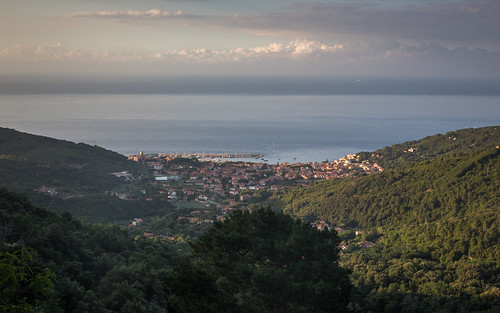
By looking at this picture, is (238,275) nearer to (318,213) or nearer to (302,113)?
(318,213)

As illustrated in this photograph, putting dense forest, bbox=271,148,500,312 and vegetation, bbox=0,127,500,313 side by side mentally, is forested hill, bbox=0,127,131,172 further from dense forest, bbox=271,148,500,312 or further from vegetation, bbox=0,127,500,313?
dense forest, bbox=271,148,500,312

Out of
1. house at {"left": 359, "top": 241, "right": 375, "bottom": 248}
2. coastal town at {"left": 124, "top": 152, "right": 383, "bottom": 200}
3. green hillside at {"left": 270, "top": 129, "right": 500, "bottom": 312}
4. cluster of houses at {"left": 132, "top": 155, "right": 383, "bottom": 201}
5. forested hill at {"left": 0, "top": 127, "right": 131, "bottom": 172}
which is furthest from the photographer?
cluster of houses at {"left": 132, "top": 155, "right": 383, "bottom": 201}

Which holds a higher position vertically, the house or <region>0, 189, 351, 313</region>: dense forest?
<region>0, 189, 351, 313</region>: dense forest

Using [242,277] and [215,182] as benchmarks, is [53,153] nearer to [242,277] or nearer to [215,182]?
[215,182]

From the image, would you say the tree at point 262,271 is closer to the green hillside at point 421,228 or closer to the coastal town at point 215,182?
the green hillside at point 421,228

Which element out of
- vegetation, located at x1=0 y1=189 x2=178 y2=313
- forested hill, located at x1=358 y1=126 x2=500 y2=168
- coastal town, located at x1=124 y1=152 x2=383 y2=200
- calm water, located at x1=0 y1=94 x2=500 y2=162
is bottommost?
vegetation, located at x1=0 y1=189 x2=178 y2=313

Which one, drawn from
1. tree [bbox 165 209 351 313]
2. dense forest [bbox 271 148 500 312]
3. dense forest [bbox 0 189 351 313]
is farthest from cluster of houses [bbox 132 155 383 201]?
tree [bbox 165 209 351 313]

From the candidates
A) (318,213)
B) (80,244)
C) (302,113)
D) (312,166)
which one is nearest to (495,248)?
(318,213)
